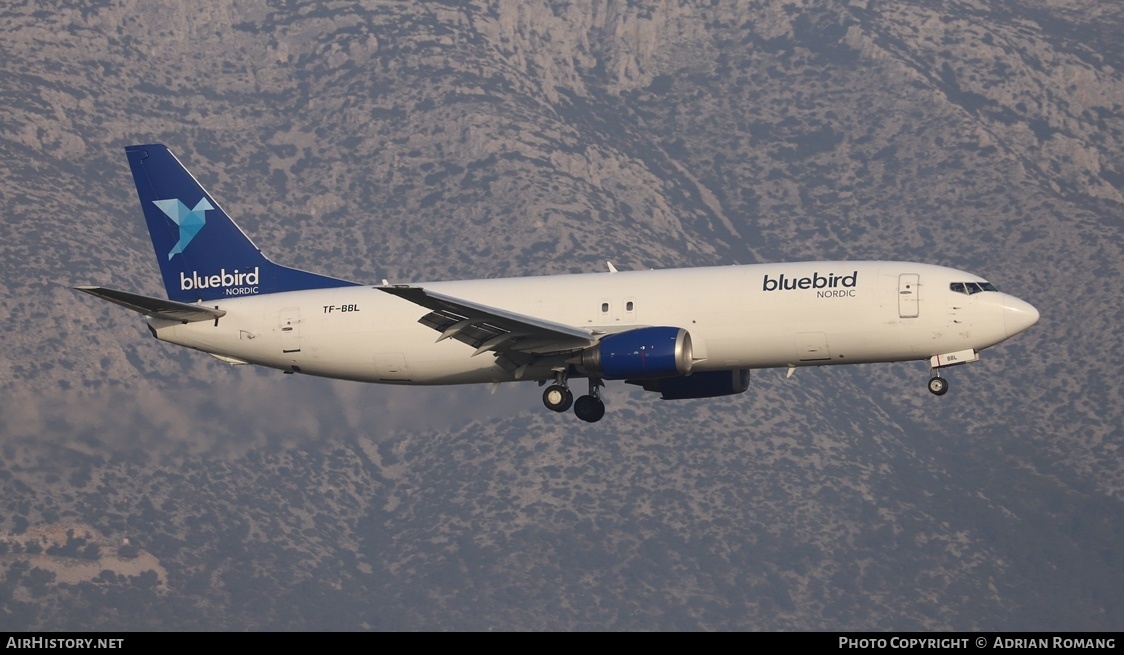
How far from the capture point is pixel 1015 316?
61.7 metres

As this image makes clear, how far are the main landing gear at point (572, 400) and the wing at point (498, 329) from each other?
184 centimetres

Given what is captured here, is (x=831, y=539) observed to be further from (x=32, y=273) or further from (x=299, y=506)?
(x=32, y=273)

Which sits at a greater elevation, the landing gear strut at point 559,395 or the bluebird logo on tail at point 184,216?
the bluebird logo on tail at point 184,216

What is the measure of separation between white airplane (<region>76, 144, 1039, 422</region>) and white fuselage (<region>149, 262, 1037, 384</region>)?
0.05m

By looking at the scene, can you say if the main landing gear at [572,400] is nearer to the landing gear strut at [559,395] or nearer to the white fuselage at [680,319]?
the landing gear strut at [559,395]

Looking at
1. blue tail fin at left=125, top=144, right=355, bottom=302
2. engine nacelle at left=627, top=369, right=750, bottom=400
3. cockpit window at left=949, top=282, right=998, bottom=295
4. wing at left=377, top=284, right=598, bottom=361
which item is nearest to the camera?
wing at left=377, top=284, right=598, bottom=361

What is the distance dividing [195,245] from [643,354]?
19523 millimetres

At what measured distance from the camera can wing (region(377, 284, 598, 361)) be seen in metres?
61.1

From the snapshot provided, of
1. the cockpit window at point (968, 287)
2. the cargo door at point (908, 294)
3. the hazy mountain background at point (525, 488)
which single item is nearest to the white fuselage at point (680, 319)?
the cargo door at point (908, 294)

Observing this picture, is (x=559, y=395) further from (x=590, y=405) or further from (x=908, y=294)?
(x=908, y=294)

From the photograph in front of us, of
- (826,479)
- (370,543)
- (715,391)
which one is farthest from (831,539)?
(715,391)

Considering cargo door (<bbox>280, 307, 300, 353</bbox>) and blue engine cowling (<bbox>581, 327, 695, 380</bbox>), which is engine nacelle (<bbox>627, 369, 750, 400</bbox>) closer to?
blue engine cowling (<bbox>581, 327, 695, 380</bbox>)

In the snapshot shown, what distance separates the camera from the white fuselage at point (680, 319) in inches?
2425

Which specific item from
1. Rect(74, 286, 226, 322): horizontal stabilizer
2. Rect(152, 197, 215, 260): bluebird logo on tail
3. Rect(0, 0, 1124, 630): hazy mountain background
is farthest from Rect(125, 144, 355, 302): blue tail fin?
Rect(0, 0, 1124, 630): hazy mountain background
